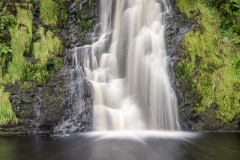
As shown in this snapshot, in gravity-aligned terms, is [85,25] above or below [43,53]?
above

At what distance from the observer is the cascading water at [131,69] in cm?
955

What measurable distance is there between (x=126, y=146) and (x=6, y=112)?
14.9 feet

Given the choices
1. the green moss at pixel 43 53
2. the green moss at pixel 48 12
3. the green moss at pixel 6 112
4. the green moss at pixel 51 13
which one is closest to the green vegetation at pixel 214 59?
the green moss at pixel 43 53

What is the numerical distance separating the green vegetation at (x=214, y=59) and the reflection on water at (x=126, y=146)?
4.32 ft

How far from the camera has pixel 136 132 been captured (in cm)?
907

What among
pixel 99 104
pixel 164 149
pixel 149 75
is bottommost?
pixel 164 149

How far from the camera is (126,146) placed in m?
7.33

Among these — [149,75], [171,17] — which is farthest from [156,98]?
[171,17]

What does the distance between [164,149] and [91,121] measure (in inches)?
130

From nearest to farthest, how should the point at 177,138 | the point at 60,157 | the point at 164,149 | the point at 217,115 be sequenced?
the point at 60,157, the point at 164,149, the point at 177,138, the point at 217,115

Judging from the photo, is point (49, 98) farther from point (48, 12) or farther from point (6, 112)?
point (48, 12)

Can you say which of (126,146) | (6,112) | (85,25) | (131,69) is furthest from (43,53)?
(126,146)

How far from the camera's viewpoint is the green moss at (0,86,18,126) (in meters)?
9.07

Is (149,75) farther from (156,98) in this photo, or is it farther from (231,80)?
(231,80)
